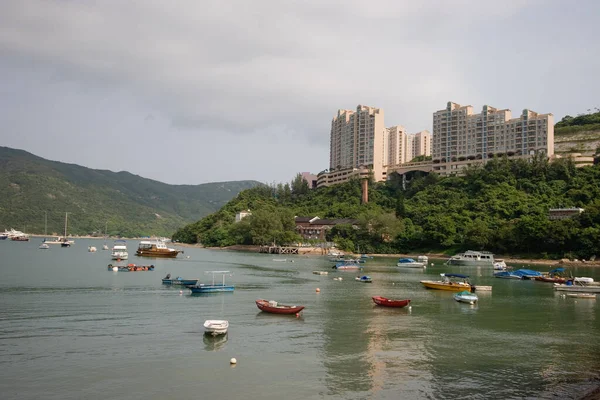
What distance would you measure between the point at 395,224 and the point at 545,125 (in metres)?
48.4

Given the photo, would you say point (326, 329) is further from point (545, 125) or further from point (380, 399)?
point (545, 125)

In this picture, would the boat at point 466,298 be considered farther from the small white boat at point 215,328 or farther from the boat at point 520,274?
the boat at point 520,274

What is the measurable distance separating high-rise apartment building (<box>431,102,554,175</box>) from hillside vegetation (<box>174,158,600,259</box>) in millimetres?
7041

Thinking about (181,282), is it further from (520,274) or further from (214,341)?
(520,274)

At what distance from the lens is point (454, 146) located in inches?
5782

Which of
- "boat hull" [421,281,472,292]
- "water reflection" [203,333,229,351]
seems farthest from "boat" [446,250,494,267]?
"water reflection" [203,333,229,351]

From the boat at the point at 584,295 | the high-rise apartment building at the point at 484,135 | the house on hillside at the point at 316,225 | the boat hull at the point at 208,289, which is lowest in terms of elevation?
the boat hull at the point at 208,289

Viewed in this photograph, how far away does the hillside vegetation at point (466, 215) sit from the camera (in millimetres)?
96562

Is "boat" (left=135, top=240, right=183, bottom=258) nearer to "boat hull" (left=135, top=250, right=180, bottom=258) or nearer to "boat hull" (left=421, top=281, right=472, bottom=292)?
"boat hull" (left=135, top=250, right=180, bottom=258)

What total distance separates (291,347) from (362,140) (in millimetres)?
142243

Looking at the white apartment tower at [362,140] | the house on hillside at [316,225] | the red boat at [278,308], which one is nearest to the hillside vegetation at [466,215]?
the house on hillside at [316,225]

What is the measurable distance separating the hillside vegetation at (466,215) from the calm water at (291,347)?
51608 mm

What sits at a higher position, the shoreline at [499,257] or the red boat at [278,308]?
the shoreline at [499,257]

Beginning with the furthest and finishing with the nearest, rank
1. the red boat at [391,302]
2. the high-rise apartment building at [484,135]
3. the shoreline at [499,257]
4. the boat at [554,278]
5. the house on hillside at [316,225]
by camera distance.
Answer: the house on hillside at [316,225]
the high-rise apartment building at [484,135]
the shoreline at [499,257]
the boat at [554,278]
the red boat at [391,302]
